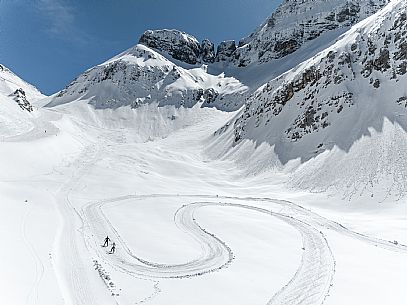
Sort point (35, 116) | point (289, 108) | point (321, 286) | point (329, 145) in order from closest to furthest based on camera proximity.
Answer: point (321, 286) → point (329, 145) → point (289, 108) → point (35, 116)

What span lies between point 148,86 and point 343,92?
328 ft

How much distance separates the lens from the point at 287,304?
56.8ft

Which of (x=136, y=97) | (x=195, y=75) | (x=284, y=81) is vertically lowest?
(x=284, y=81)

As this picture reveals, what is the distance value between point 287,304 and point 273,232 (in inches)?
631

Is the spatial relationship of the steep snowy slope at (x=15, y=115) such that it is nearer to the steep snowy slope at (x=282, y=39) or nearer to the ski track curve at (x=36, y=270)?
the ski track curve at (x=36, y=270)

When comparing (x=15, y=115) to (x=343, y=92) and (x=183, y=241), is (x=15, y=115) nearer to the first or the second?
(x=343, y=92)

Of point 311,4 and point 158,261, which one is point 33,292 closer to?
point 158,261

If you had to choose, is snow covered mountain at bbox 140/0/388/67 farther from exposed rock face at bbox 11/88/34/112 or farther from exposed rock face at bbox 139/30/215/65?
exposed rock face at bbox 11/88/34/112

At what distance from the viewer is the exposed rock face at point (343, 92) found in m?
63.4

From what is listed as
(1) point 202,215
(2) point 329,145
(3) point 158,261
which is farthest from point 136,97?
(3) point 158,261

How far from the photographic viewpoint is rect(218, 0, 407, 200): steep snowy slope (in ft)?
174

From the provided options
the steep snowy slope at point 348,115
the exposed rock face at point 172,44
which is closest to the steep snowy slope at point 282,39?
the exposed rock face at point 172,44

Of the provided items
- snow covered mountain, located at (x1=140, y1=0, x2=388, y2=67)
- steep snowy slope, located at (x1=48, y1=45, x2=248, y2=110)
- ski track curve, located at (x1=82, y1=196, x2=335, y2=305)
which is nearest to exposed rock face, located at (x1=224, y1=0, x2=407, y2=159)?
ski track curve, located at (x1=82, y1=196, x2=335, y2=305)

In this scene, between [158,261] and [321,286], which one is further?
[158,261]
